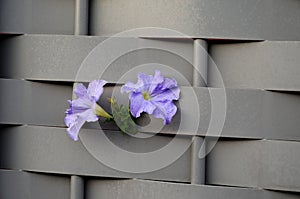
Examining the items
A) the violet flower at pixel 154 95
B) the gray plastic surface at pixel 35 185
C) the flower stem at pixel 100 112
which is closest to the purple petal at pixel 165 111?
the violet flower at pixel 154 95

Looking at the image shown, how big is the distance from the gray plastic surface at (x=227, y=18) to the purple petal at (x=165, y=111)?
0.48 feet

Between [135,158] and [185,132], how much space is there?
0.12 m

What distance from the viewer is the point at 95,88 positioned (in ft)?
3.26

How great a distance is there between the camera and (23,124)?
1.05 m

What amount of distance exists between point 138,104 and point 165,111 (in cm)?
6

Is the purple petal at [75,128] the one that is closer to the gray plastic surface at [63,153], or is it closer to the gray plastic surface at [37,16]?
the gray plastic surface at [63,153]

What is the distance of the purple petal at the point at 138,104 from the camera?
98 cm

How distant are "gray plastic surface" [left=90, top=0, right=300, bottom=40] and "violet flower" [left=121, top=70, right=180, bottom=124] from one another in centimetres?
10

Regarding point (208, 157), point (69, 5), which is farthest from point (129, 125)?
point (69, 5)

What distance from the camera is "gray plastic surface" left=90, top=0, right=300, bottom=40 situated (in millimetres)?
979

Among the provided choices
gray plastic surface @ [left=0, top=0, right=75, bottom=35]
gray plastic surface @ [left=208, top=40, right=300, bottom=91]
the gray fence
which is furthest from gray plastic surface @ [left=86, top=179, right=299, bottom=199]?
gray plastic surface @ [left=0, top=0, right=75, bottom=35]

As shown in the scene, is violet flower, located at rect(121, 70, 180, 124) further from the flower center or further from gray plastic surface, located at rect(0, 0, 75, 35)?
gray plastic surface, located at rect(0, 0, 75, 35)

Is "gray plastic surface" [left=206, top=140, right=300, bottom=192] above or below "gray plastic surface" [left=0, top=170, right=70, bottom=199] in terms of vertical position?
above

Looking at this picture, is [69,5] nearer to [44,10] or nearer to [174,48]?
[44,10]
